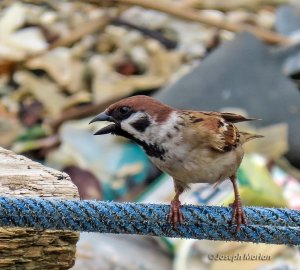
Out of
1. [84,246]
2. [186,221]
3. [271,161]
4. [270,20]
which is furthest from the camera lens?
[270,20]

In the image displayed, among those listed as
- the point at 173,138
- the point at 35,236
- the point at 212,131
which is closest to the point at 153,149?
the point at 173,138

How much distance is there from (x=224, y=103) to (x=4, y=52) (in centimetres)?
143

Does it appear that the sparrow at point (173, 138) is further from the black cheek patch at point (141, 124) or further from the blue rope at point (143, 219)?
the blue rope at point (143, 219)

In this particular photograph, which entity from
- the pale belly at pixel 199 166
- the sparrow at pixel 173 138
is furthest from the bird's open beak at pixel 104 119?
the pale belly at pixel 199 166

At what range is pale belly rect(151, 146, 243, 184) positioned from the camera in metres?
2.49

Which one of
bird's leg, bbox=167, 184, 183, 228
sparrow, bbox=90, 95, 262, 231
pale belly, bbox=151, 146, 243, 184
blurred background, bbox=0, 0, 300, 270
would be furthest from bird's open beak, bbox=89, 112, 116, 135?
blurred background, bbox=0, 0, 300, 270

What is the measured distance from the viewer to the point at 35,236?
231 cm

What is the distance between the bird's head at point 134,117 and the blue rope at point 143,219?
283 millimetres

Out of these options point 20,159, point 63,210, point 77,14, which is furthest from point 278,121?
point 63,210

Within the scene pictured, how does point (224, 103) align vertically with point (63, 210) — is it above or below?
below

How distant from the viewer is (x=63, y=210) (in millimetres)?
2076

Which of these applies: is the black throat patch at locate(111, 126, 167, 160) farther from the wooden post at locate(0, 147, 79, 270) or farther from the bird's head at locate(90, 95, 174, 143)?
the wooden post at locate(0, 147, 79, 270)

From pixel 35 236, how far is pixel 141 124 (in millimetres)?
381

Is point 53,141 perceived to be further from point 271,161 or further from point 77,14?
point 77,14
